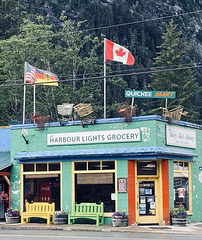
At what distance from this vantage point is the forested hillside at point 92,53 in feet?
184

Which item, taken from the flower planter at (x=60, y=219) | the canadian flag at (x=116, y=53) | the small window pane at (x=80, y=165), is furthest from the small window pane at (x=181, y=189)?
the canadian flag at (x=116, y=53)

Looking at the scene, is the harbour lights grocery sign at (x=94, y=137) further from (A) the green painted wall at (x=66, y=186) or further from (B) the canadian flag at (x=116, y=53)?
(B) the canadian flag at (x=116, y=53)

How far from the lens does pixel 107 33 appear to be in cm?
10438

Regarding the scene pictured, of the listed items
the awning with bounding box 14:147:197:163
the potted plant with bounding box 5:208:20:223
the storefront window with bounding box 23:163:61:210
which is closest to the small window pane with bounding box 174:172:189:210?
Result: the awning with bounding box 14:147:197:163

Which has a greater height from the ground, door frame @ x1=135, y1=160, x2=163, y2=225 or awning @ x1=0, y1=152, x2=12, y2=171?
awning @ x1=0, y1=152, x2=12, y2=171

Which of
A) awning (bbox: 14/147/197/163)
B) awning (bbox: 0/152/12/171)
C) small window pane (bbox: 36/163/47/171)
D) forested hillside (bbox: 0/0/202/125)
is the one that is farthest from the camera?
forested hillside (bbox: 0/0/202/125)

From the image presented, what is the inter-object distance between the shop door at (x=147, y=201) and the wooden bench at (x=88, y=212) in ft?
5.86

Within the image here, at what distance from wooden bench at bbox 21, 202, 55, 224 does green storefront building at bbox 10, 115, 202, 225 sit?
2.05 feet

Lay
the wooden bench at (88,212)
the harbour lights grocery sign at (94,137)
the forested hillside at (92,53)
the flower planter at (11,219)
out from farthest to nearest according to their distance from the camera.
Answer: the forested hillside at (92,53), the flower planter at (11,219), the harbour lights grocery sign at (94,137), the wooden bench at (88,212)

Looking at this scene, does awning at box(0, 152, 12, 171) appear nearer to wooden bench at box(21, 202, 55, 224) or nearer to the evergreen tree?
wooden bench at box(21, 202, 55, 224)

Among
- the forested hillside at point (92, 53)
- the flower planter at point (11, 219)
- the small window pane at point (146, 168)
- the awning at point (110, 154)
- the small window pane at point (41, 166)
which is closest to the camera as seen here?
the awning at point (110, 154)

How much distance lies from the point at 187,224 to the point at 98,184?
466 centimetres

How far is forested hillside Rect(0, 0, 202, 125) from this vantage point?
184 feet

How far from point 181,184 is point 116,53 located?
26.0ft
